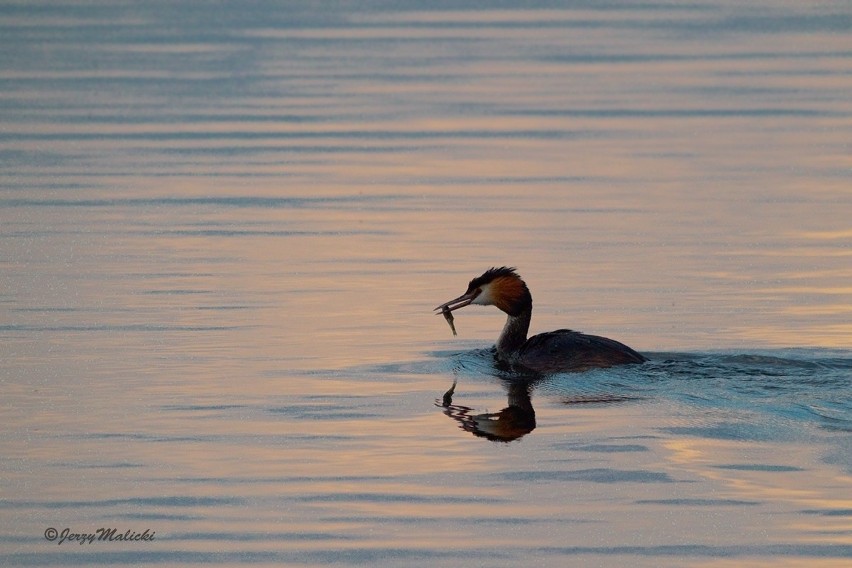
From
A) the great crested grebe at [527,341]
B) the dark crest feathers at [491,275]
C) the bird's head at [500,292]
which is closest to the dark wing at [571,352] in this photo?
the great crested grebe at [527,341]

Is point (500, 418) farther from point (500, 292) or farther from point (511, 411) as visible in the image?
point (500, 292)

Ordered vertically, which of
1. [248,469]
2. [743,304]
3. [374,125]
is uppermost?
[374,125]

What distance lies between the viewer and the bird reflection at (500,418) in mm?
10875

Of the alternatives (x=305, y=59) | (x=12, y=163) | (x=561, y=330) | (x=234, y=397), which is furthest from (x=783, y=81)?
(x=234, y=397)

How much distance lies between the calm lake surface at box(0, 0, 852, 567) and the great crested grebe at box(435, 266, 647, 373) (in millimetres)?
177

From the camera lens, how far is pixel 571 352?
41.5ft

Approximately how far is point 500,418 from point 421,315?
2929mm

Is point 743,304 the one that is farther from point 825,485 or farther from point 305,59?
point 305,59

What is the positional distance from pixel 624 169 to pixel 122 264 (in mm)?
6682

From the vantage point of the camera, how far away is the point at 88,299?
48.6 feet

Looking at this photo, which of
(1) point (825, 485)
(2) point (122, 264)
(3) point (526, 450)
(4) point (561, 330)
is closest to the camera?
(1) point (825, 485)

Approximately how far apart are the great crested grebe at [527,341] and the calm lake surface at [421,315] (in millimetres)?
177

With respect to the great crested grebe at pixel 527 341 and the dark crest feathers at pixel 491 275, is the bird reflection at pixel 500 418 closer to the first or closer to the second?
the great crested grebe at pixel 527 341

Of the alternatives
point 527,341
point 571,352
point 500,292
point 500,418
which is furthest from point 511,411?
point 500,292
